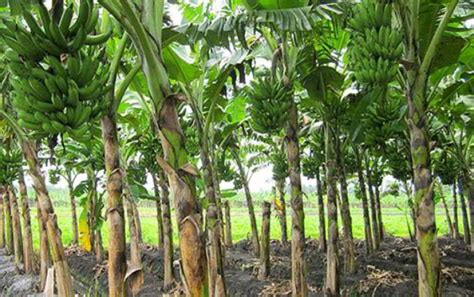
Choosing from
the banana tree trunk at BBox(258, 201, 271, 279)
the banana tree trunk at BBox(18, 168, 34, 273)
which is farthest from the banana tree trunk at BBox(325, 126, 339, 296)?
the banana tree trunk at BBox(18, 168, 34, 273)

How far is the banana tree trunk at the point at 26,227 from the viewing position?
6.03 meters

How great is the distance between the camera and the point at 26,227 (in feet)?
19.7

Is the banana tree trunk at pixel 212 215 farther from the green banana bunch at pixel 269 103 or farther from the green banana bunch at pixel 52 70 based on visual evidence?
the green banana bunch at pixel 52 70

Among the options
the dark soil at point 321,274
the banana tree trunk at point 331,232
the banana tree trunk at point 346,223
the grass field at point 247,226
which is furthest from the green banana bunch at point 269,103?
the grass field at point 247,226

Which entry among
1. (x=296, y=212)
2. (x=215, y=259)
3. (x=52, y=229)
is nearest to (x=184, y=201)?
(x=296, y=212)

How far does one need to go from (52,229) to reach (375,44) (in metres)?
2.59

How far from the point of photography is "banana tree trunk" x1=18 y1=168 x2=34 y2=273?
603 cm

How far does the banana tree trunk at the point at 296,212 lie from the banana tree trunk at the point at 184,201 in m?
1.49

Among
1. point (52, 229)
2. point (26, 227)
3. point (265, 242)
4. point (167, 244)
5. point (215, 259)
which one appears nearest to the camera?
point (52, 229)

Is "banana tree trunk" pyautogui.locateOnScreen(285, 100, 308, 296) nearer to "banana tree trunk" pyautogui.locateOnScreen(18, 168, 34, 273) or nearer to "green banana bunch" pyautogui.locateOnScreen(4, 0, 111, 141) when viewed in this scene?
"green banana bunch" pyautogui.locateOnScreen(4, 0, 111, 141)

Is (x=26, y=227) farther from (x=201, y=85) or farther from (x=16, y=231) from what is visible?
(x=201, y=85)

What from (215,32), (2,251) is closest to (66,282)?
(215,32)

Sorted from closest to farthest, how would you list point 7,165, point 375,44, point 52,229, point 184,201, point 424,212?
1. point 184,201
2. point 375,44
3. point 424,212
4. point 52,229
5. point 7,165

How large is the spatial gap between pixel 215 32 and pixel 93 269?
5925 millimetres
